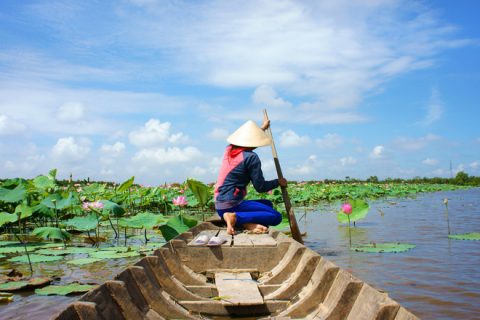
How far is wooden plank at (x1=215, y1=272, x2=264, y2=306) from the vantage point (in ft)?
9.53

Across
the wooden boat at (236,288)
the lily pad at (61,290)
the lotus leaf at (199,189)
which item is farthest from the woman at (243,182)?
the lotus leaf at (199,189)

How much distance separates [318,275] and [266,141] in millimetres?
2013

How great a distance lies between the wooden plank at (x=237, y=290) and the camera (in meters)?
2.90

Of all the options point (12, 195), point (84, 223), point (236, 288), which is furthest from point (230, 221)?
point (12, 195)

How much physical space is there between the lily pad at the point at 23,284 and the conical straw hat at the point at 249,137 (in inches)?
83.4

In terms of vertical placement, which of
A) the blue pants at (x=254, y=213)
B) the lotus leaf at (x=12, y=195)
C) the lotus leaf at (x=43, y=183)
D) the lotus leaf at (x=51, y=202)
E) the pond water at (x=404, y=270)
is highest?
the lotus leaf at (x=43, y=183)

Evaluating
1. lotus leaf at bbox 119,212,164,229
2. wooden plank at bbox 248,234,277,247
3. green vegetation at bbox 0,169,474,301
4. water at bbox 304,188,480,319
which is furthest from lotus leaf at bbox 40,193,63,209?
water at bbox 304,188,480,319

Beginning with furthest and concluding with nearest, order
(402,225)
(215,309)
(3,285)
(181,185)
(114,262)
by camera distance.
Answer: (181,185)
(402,225)
(114,262)
(3,285)
(215,309)

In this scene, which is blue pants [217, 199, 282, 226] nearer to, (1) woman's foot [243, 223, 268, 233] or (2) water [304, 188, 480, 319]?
(1) woman's foot [243, 223, 268, 233]

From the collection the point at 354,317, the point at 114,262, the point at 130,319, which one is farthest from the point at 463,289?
the point at 114,262

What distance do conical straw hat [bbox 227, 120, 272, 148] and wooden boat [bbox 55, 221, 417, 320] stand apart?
91 centimetres

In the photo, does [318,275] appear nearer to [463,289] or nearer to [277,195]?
[463,289]

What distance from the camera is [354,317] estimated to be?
2.28 metres

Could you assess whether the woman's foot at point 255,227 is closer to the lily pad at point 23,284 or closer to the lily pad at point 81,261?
the lily pad at point 81,261
